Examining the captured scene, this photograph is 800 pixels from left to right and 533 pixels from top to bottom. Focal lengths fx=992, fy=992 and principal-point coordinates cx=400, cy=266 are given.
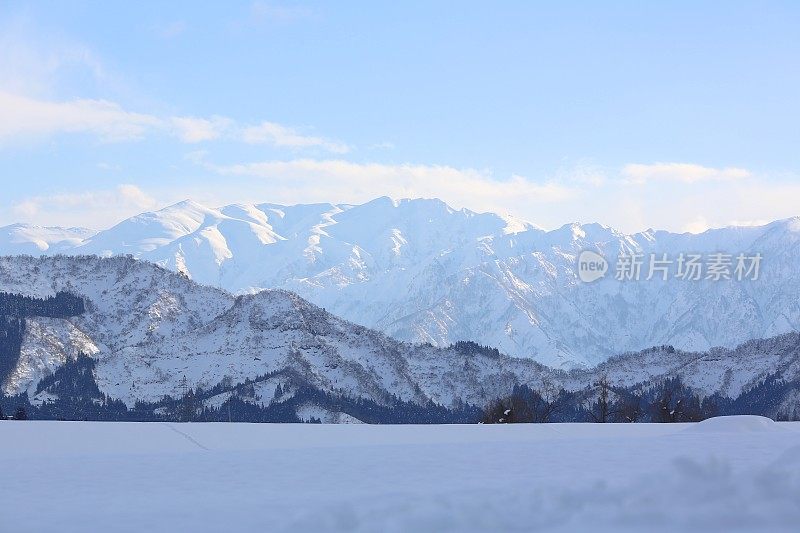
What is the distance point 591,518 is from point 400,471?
636 centimetres

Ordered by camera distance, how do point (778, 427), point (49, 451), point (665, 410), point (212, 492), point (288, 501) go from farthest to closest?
point (665, 410), point (778, 427), point (49, 451), point (212, 492), point (288, 501)

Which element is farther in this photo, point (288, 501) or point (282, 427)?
point (282, 427)

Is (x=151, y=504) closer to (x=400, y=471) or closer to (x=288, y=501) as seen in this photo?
(x=288, y=501)

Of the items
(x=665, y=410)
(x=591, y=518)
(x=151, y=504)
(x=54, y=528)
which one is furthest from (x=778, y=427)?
(x=665, y=410)

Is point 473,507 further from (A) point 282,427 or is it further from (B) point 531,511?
(A) point 282,427

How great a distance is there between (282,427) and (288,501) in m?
20.2

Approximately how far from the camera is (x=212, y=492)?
55.2 ft

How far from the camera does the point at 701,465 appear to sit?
15.2 metres

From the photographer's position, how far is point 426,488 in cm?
1636

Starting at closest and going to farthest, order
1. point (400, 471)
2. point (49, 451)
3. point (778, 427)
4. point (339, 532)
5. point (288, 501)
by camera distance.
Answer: point (339, 532) → point (288, 501) → point (400, 471) → point (49, 451) → point (778, 427)

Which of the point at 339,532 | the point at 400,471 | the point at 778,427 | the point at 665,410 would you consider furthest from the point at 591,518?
the point at 665,410

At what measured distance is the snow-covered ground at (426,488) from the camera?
1336 cm

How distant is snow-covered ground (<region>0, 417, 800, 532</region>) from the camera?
13359mm

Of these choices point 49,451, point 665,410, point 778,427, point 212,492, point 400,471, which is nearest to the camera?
point 212,492
